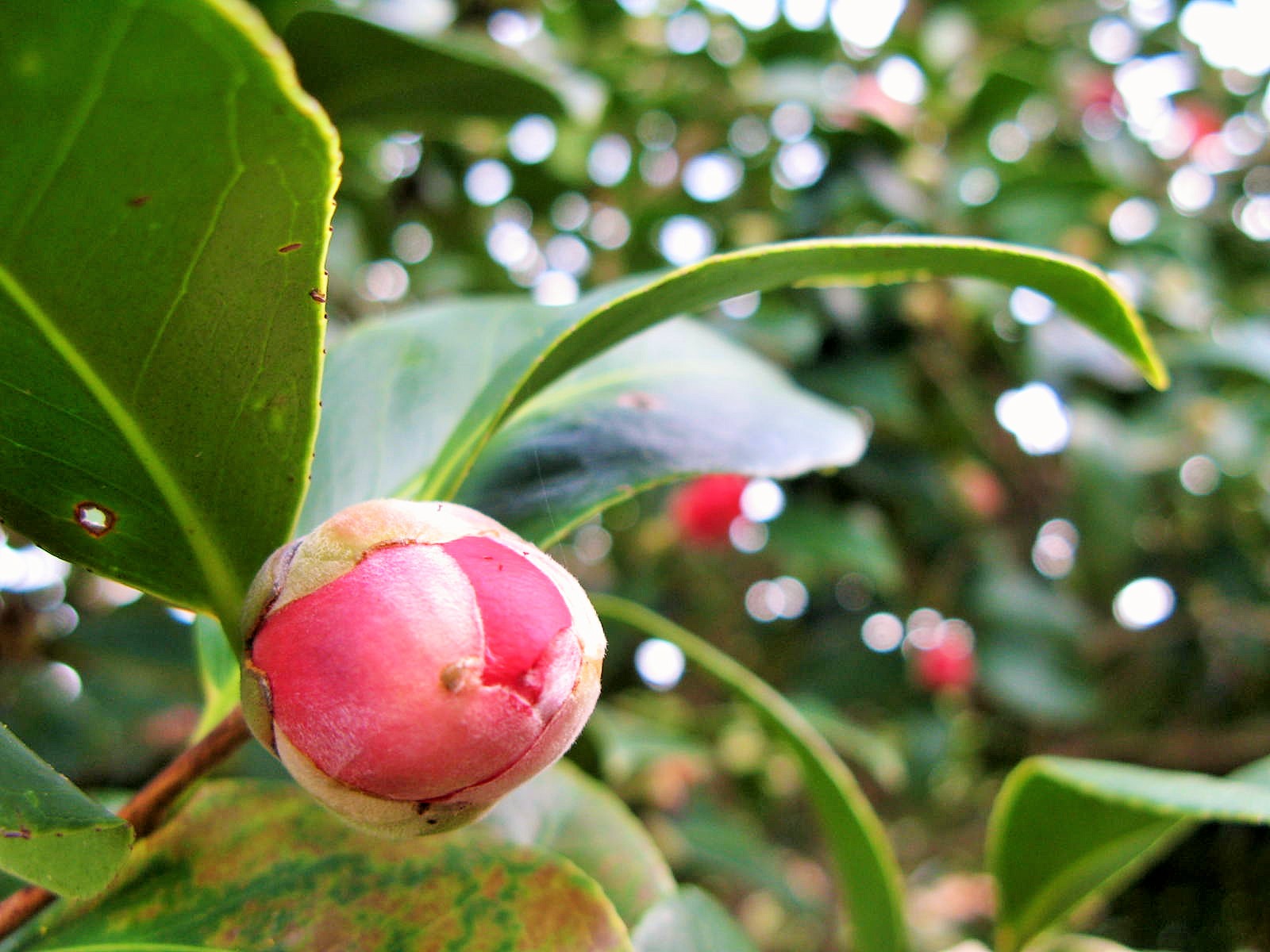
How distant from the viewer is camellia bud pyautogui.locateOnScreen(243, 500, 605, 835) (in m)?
0.36

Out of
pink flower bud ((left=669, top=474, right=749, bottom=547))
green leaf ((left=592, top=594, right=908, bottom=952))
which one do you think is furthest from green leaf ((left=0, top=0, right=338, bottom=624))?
pink flower bud ((left=669, top=474, right=749, bottom=547))

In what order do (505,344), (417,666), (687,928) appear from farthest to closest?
(505,344) → (687,928) → (417,666)

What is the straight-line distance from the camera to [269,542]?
45 cm

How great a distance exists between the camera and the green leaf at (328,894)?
1.55ft

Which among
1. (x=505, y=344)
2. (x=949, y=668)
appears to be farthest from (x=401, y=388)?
(x=949, y=668)

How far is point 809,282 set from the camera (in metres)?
0.49

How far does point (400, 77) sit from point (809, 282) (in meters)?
0.60

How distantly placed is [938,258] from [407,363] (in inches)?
14.5

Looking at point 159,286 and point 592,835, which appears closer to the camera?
point 159,286

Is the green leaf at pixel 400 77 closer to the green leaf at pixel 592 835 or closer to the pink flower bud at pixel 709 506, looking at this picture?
the green leaf at pixel 592 835

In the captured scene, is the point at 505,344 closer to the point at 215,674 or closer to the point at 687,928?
the point at 215,674

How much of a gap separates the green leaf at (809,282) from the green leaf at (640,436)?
0.06 meters

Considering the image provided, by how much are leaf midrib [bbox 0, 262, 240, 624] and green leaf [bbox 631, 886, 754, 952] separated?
0.30 metres

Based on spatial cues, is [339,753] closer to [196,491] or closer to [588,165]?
[196,491]
